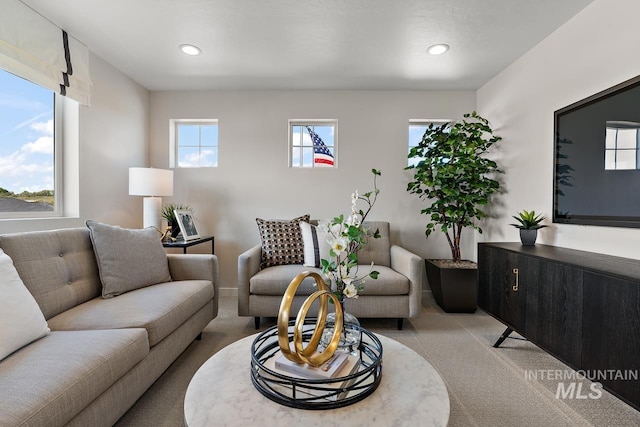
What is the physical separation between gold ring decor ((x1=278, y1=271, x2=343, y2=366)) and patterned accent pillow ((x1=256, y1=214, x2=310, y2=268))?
65.7 inches

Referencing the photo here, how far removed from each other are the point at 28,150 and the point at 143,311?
163cm

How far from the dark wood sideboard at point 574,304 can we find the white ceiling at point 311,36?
1.62 m

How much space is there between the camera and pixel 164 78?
3.04m

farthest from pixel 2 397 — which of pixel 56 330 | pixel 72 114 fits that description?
pixel 72 114

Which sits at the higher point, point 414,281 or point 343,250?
point 343,250

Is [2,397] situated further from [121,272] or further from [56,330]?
[121,272]

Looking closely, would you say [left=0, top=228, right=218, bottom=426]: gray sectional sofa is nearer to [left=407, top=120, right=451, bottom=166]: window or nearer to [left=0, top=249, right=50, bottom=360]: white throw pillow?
[left=0, top=249, right=50, bottom=360]: white throw pillow

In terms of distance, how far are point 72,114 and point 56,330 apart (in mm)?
1854

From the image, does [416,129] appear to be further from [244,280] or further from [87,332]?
[87,332]

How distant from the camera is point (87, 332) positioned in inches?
53.2

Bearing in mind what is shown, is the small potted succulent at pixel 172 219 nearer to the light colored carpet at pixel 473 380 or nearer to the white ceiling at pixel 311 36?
the light colored carpet at pixel 473 380

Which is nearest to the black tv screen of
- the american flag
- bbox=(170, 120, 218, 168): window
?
the american flag

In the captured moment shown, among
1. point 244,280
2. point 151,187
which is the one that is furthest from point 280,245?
point 151,187

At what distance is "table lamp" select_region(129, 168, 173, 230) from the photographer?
2.72 metres
